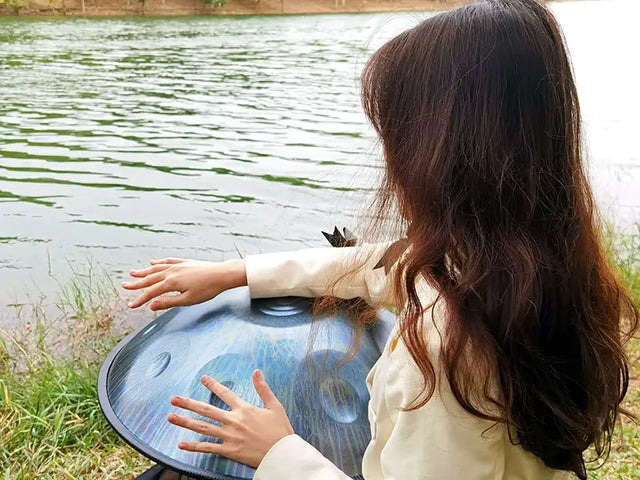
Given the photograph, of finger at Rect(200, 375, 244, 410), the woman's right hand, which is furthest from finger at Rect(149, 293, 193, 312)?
finger at Rect(200, 375, 244, 410)

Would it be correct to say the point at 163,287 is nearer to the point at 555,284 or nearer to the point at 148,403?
the point at 148,403

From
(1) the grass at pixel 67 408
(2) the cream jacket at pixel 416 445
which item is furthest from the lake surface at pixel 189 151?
(1) the grass at pixel 67 408

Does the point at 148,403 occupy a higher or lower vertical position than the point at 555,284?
lower

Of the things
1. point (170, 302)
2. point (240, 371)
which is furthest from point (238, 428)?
point (170, 302)

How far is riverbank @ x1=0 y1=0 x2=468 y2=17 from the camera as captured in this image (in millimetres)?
22531

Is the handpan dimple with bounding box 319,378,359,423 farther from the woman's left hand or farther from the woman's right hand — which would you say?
the woman's right hand

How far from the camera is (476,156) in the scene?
97cm

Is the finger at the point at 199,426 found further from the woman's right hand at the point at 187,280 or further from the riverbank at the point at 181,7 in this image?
the riverbank at the point at 181,7

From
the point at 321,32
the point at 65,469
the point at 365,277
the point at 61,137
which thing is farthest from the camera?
the point at 321,32

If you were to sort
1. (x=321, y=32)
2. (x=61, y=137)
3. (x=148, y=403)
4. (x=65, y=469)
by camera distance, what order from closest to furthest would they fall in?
(x=148, y=403)
(x=65, y=469)
(x=61, y=137)
(x=321, y=32)

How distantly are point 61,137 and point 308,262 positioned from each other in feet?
20.7

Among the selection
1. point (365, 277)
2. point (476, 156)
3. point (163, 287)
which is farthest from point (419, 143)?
point (163, 287)

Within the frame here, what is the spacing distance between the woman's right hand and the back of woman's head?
62 centimetres

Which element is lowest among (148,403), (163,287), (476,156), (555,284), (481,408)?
(148,403)
